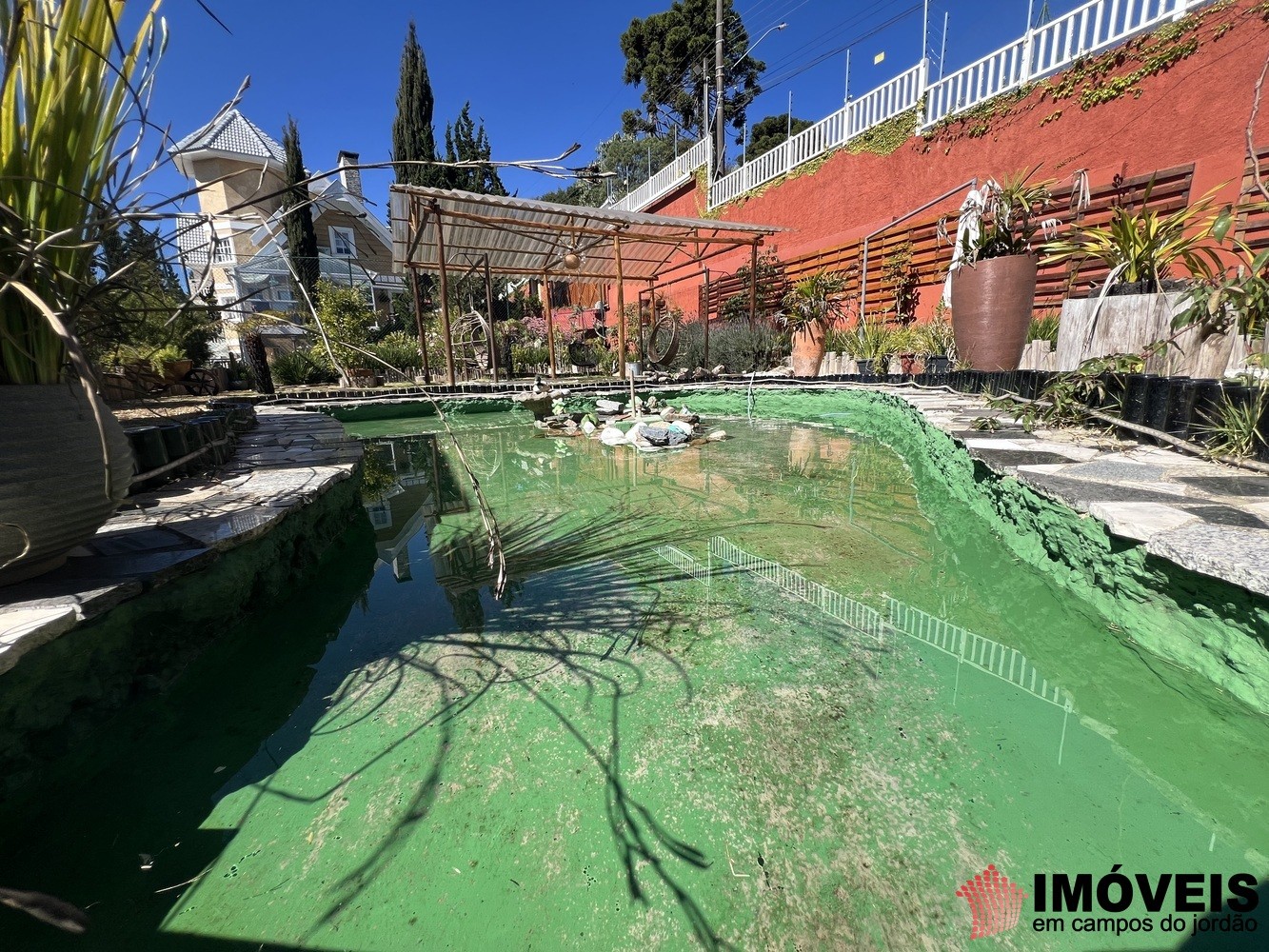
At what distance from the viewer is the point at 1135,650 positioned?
159 cm

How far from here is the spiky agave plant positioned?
43.9 inches

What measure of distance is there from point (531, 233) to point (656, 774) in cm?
827

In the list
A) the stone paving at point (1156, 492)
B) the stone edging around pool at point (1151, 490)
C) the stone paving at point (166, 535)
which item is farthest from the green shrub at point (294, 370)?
the stone paving at point (1156, 492)

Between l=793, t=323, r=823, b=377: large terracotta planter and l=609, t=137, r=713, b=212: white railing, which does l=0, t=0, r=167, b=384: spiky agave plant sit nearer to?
l=793, t=323, r=823, b=377: large terracotta planter

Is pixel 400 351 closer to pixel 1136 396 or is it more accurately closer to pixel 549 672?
pixel 549 672

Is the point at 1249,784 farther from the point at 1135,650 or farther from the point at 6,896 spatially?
the point at 6,896

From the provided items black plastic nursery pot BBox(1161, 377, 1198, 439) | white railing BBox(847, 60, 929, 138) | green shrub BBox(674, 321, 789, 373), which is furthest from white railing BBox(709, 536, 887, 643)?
white railing BBox(847, 60, 929, 138)

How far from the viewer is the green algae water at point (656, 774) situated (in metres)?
0.95

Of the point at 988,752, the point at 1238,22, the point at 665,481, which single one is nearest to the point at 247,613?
the point at 988,752

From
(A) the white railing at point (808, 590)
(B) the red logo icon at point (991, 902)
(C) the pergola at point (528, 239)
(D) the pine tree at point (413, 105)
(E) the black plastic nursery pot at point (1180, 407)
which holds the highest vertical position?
(D) the pine tree at point (413, 105)

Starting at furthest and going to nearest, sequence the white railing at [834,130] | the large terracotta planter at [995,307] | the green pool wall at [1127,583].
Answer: the white railing at [834,130], the large terracotta planter at [995,307], the green pool wall at [1127,583]

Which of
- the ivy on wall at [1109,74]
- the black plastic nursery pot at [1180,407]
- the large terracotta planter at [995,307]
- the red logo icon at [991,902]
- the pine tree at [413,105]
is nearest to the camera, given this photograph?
the red logo icon at [991,902]

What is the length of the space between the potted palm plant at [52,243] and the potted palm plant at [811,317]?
30.1 ft

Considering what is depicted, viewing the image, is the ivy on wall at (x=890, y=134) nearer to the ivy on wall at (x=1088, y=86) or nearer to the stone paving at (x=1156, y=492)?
the ivy on wall at (x=1088, y=86)
